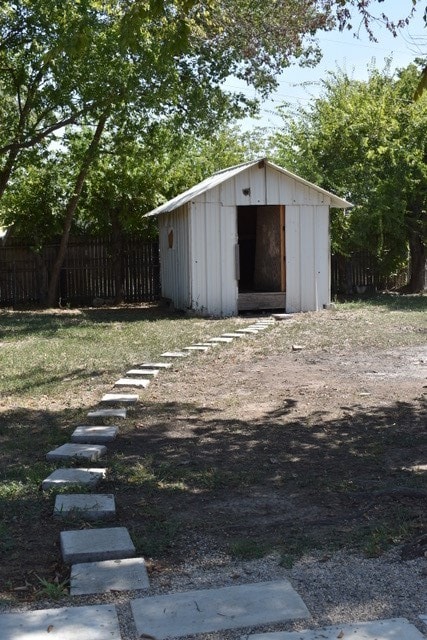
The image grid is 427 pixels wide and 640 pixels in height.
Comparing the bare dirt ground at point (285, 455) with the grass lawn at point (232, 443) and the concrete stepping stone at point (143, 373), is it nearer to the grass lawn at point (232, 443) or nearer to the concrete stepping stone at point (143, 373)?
the grass lawn at point (232, 443)

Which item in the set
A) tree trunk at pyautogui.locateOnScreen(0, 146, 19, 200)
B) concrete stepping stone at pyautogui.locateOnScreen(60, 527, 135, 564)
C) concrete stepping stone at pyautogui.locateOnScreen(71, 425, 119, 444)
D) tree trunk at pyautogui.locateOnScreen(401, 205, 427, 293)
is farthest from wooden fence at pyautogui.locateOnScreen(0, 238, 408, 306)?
concrete stepping stone at pyautogui.locateOnScreen(60, 527, 135, 564)

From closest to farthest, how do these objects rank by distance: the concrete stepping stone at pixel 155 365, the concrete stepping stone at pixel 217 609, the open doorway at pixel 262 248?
1. the concrete stepping stone at pixel 217 609
2. the concrete stepping stone at pixel 155 365
3. the open doorway at pixel 262 248

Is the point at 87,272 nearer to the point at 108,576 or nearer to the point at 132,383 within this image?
the point at 132,383

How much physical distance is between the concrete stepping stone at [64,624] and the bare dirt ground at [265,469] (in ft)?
1.28

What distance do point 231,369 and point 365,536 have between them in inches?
239

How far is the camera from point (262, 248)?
21359mm

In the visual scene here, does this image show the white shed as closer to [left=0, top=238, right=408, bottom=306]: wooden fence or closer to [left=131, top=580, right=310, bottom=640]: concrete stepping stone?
[left=0, top=238, right=408, bottom=306]: wooden fence

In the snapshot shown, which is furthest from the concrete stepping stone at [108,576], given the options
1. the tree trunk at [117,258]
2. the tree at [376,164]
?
the tree trunk at [117,258]

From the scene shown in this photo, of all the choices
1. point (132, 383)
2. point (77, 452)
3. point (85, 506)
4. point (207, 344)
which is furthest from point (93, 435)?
point (207, 344)

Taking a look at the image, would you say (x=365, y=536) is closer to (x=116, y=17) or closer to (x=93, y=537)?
(x=93, y=537)

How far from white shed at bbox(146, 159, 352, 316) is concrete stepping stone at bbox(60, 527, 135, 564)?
42.6 feet

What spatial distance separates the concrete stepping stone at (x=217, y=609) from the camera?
3.58 metres

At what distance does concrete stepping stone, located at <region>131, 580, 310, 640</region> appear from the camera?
3582mm

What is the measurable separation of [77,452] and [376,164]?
1695 centimetres
